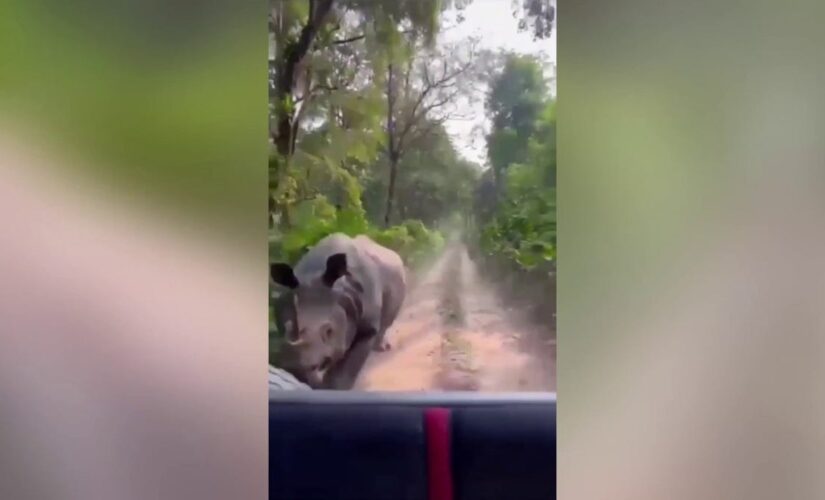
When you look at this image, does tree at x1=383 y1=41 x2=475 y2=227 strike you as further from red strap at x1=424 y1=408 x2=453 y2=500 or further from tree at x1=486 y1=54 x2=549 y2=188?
red strap at x1=424 y1=408 x2=453 y2=500

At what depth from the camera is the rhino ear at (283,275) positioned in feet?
2.87

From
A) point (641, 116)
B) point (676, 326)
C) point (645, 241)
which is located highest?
point (641, 116)

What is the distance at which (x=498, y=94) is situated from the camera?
86 centimetres

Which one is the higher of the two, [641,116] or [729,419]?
[641,116]

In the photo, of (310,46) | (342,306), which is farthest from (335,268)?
(310,46)

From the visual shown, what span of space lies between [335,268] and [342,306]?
0.05 m

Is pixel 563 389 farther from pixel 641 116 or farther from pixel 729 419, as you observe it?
pixel 641 116

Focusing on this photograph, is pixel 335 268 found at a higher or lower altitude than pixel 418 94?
lower

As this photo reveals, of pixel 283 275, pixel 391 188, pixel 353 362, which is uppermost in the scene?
pixel 391 188

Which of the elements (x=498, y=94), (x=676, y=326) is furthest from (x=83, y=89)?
(x=676, y=326)

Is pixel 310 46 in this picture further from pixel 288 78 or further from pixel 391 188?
pixel 391 188

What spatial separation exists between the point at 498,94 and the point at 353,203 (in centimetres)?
21

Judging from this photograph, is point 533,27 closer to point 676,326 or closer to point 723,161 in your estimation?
point 723,161

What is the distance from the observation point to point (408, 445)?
0.88 metres
